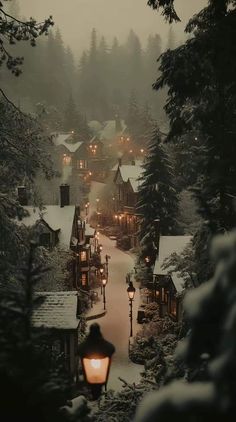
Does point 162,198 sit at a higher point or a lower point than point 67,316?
higher

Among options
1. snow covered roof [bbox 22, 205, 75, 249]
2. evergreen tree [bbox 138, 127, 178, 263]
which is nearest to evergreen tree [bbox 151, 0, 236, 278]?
snow covered roof [bbox 22, 205, 75, 249]

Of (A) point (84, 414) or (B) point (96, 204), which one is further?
(B) point (96, 204)

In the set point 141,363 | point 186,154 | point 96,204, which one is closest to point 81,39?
point 96,204

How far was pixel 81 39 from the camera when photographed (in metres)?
186

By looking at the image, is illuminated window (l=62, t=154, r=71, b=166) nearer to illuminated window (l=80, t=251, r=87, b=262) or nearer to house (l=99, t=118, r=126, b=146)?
house (l=99, t=118, r=126, b=146)

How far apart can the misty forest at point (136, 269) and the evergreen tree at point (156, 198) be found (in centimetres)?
11

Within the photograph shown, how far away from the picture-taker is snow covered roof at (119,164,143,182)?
56812mm

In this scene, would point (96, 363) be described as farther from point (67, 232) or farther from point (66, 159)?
point (66, 159)

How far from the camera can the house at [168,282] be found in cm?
2814

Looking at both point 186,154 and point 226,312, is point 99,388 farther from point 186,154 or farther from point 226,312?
point 186,154

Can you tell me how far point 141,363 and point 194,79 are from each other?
19186 millimetres

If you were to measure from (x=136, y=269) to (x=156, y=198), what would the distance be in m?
7.43

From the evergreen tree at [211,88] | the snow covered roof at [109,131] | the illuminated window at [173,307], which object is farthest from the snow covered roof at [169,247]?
the snow covered roof at [109,131]

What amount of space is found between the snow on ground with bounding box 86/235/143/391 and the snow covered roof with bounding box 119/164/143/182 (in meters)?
12.0
